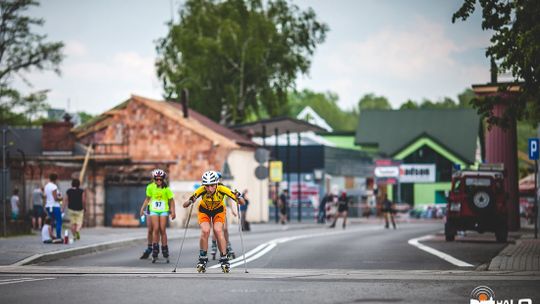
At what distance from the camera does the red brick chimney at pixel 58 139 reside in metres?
50.2

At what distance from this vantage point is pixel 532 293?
Answer: 497 inches

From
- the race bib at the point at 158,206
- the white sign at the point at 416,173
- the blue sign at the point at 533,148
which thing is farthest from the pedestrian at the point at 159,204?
the white sign at the point at 416,173

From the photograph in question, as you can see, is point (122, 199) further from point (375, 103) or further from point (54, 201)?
point (375, 103)

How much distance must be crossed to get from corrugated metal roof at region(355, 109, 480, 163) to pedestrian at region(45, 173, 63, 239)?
69236 mm

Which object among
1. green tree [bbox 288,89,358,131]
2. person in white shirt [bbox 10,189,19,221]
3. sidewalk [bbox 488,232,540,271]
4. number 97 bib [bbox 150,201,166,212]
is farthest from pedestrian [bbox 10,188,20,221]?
green tree [bbox 288,89,358,131]

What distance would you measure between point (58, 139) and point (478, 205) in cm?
2565

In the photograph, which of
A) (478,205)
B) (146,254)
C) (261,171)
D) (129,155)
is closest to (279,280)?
(146,254)

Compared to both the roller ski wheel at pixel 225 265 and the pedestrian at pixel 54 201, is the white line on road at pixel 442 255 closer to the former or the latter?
the roller ski wheel at pixel 225 265

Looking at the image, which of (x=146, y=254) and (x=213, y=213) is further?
(x=146, y=254)

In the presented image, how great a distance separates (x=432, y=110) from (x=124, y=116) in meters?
54.3

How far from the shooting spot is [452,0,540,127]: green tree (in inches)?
763

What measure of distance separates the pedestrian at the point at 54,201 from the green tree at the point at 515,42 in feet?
35.2

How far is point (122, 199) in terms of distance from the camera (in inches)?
1901

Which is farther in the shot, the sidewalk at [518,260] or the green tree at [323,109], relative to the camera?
Answer: the green tree at [323,109]
